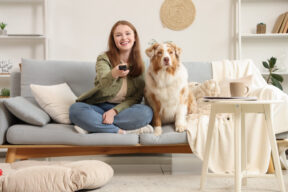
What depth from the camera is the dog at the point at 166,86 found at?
263 centimetres

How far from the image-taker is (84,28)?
4.24 meters

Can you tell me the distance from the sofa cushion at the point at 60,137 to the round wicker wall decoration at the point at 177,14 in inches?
82.6

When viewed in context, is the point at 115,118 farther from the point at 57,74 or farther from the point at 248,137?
the point at 248,137

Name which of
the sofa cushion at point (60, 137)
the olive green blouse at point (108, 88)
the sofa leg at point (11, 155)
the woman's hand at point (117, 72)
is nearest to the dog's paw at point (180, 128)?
the sofa cushion at point (60, 137)

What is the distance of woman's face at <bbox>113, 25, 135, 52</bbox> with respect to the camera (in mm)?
2721

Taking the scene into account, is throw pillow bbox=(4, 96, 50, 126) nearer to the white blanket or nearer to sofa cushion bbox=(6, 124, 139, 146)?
sofa cushion bbox=(6, 124, 139, 146)

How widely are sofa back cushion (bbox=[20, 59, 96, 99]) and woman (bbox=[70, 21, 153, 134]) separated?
37 cm

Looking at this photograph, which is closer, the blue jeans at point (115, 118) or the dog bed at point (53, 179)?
the dog bed at point (53, 179)

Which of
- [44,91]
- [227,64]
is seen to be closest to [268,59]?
[227,64]

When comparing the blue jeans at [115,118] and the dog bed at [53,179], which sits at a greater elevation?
the blue jeans at [115,118]

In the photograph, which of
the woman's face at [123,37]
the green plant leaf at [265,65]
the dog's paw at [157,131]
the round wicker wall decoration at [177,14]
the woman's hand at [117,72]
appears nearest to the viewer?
the woman's hand at [117,72]

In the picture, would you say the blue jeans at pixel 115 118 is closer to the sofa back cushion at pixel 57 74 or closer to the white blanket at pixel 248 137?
the white blanket at pixel 248 137

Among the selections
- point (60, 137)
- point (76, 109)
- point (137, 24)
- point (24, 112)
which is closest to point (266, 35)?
point (137, 24)

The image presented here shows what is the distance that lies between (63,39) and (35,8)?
1.56 ft
